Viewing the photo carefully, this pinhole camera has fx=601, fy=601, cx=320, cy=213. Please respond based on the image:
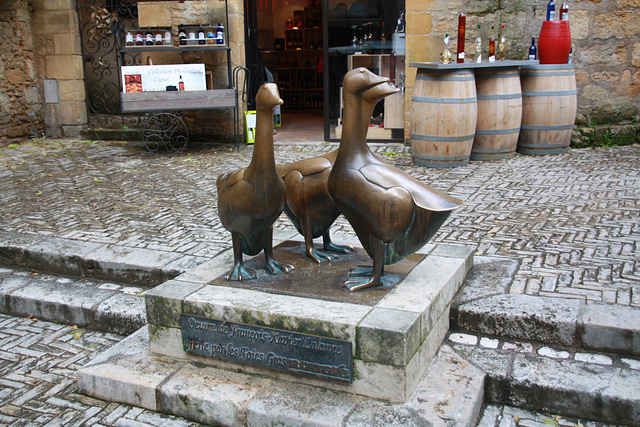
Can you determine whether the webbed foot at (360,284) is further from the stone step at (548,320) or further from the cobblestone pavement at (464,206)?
the cobblestone pavement at (464,206)

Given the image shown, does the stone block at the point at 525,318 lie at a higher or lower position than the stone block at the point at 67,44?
lower

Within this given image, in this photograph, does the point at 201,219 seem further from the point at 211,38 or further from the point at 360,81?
the point at 211,38

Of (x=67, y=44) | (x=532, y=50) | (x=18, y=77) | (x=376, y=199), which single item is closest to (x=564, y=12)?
(x=532, y=50)

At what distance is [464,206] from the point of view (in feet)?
18.2

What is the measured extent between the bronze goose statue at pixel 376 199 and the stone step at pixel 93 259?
161 cm

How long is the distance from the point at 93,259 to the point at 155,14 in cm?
583

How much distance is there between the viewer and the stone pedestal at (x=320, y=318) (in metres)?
2.58

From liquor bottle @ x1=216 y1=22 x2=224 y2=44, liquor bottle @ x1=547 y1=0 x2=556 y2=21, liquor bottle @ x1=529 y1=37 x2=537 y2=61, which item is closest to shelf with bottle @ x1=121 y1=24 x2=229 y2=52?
liquor bottle @ x1=216 y1=22 x2=224 y2=44

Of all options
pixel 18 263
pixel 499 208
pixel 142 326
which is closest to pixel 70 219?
pixel 18 263

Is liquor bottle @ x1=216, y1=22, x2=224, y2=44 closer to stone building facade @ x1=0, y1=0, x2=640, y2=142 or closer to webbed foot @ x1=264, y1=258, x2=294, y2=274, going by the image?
stone building facade @ x1=0, y1=0, x2=640, y2=142

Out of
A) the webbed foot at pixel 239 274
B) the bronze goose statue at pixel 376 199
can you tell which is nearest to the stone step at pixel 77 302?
the webbed foot at pixel 239 274

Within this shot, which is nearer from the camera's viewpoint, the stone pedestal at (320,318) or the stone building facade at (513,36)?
the stone pedestal at (320,318)

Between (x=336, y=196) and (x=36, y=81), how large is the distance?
9037mm

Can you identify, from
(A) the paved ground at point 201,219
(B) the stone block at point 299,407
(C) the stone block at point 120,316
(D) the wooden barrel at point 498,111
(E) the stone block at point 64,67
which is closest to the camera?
(B) the stone block at point 299,407
